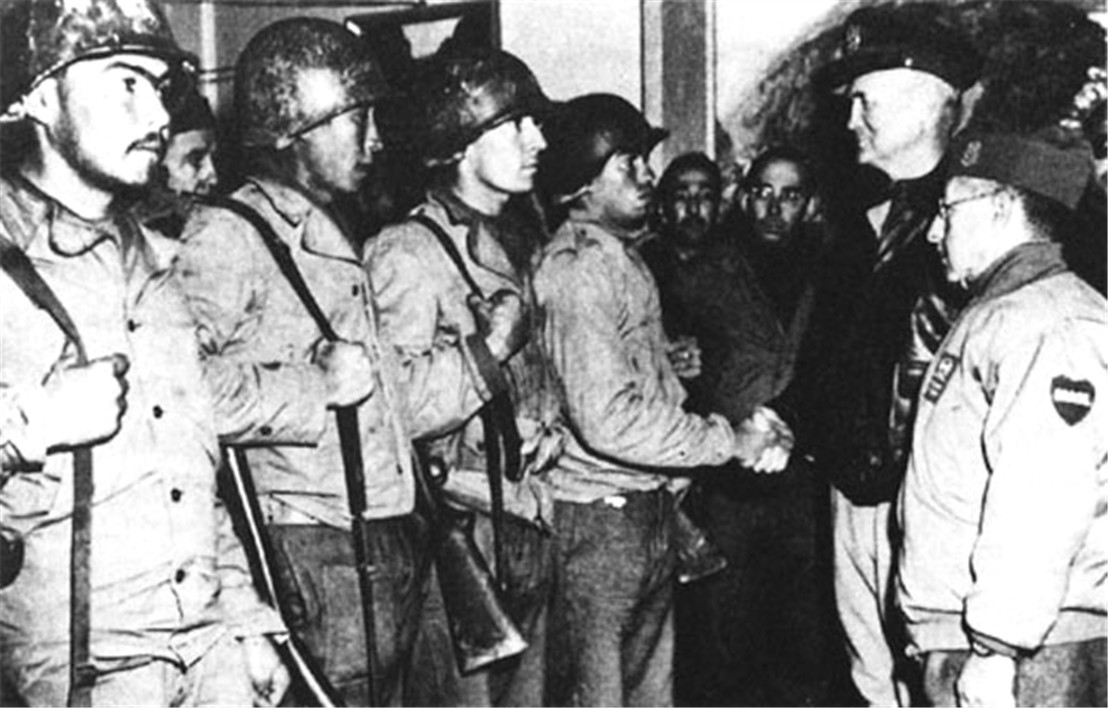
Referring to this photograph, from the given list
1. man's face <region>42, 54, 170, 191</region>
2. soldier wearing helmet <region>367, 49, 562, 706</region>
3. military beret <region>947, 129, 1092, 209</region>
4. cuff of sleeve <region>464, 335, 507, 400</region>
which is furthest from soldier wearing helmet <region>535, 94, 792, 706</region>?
man's face <region>42, 54, 170, 191</region>

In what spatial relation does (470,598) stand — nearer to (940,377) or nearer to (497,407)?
(497,407)

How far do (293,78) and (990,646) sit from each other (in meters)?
2.02

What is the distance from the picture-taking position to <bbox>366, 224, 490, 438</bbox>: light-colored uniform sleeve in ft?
12.2

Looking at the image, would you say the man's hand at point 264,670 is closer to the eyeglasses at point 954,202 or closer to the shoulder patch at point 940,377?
the shoulder patch at point 940,377

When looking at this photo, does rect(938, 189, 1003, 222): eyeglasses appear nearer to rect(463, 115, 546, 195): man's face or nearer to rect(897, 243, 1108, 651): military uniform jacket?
rect(897, 243, 1108, 651): military uniform jacket

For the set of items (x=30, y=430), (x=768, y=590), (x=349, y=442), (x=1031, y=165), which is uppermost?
(x=1031, y=165)

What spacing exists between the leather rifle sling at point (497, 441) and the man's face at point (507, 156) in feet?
0.84

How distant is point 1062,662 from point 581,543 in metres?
→ 1.61

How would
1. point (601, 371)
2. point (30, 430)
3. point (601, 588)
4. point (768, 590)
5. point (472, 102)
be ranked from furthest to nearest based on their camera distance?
point (768, 590)
point (601, 588)
point (601, 371)
point (472, 102)
point (30, 430)

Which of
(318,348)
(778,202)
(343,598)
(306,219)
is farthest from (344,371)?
(778,202)

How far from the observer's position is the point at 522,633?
4.02 meters

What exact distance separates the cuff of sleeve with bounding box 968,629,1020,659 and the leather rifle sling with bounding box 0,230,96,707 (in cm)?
166

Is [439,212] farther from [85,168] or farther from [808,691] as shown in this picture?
[808,691]

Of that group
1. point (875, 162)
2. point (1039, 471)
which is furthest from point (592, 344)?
point (1039, 471)
